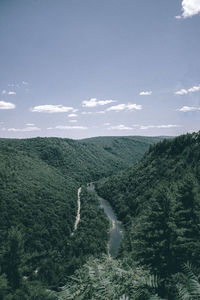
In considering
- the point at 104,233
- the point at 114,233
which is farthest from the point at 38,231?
the point at 114,233

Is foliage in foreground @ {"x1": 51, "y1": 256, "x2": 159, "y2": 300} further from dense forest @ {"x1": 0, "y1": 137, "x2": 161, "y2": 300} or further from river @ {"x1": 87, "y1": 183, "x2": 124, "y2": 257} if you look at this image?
river @ {"x1": 87, "y1": 183, "x2": 124, "y2": 257}

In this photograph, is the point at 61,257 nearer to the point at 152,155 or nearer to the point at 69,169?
the point at 152,155

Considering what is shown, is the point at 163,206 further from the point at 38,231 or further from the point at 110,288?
the point at 38,231

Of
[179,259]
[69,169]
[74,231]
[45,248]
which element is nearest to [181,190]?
[179,259]

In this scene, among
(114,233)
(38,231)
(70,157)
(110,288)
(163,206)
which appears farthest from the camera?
(70,157)

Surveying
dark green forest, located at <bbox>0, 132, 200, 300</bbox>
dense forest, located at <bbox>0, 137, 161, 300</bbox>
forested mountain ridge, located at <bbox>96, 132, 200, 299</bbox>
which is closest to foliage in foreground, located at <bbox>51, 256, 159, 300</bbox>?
dark green forest, located at <bbox>0, 132, 200, 300</bbox>
